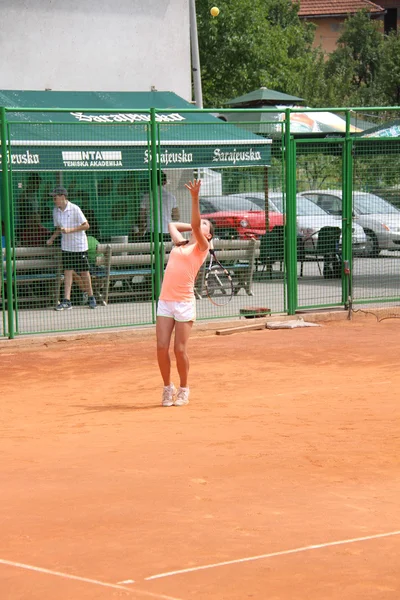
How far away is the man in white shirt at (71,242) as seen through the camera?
15430 mm

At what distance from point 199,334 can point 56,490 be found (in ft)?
28.5

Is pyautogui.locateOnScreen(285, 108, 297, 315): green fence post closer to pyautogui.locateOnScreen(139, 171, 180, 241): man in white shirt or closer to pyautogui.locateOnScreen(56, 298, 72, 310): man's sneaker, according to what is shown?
pyautogui.locateOnScreen(139, 171, 180, 241): man in white shirt

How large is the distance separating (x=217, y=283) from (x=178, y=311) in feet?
20.0

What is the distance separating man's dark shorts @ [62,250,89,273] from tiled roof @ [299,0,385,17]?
60.4 metres

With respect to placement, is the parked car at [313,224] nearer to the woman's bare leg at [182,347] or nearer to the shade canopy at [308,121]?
the shade canopy at [308,121]

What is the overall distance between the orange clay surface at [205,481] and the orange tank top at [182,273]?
105cm

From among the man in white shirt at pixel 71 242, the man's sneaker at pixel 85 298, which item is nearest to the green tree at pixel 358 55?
the man in white shirt at pixel 71 242

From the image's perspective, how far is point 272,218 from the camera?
16.7 metres

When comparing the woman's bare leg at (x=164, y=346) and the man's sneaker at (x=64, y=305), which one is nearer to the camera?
the woman's bare leg at (x=164, y=346)

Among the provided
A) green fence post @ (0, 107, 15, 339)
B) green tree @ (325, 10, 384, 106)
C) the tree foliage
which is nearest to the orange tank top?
green fence post @ (0, 107, 15, 339)

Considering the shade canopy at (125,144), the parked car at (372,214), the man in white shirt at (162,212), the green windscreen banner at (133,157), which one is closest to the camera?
the shade canopy at (125,144)

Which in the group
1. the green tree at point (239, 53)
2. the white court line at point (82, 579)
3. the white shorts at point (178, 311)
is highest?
the green tree at point (239, 53)

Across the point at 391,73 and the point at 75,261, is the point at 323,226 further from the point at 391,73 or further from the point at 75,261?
the point at 391,73

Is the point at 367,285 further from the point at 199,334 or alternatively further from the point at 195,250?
the point at 195,250
